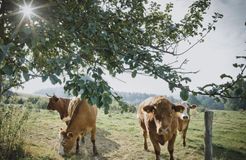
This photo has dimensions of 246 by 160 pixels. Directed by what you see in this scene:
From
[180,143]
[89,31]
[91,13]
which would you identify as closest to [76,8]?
[91,13]

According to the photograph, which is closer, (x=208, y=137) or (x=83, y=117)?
(x=208, y=137)

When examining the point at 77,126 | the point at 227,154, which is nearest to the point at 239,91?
the point at 77,126

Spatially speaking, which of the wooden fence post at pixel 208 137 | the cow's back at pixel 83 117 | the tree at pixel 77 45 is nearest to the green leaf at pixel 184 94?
the tree at pixel 77 45

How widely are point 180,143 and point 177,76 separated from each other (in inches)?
367

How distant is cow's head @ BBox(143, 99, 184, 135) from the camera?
8023mm

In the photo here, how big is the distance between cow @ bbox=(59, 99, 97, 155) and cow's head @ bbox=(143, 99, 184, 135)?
2714mm

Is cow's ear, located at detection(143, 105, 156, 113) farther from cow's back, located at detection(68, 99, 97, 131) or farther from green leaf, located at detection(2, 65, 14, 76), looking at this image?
green leaf, located at detection(2, 65, 14, 76)

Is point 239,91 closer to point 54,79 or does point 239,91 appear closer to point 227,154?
point 54,79

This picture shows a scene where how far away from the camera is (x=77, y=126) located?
9836 mm

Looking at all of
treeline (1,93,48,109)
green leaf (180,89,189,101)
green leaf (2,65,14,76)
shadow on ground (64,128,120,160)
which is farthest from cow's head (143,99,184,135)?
green leaf (2,65,14,76)

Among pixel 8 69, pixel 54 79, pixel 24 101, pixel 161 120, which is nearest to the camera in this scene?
pixel 8 69

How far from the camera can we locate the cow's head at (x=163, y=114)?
8023 mm

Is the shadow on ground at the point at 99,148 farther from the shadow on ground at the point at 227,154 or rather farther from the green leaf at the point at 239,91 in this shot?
the green leaf at the point at 239,91

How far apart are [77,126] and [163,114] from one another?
3209 millimetres
